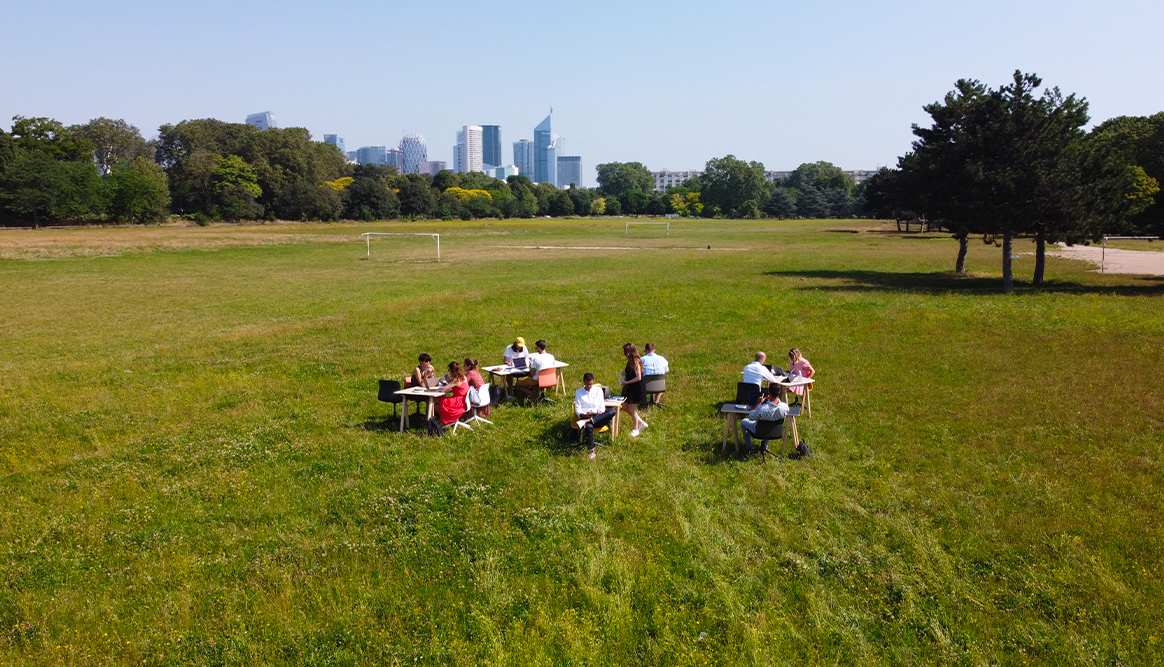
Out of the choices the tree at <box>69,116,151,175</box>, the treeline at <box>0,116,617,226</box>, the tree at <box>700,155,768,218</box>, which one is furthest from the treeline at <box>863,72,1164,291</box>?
the tree at <box>700,155,768,218</box>

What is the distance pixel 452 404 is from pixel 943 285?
28.0 meters

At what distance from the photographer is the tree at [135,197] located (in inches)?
3693

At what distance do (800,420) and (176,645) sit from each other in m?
9.74

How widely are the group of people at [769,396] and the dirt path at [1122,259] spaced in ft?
111

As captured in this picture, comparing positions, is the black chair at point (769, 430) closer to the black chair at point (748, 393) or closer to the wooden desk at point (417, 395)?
the black chair at point (748, 393)

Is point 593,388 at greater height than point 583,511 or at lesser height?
greater

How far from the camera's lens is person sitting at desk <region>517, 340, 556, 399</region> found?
13.9m

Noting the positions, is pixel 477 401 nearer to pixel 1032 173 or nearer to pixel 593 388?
pixel 593 388

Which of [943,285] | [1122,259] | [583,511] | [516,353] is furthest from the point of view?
[1122,259]

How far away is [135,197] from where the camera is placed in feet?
310

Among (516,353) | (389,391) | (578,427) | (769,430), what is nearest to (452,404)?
(389,391)

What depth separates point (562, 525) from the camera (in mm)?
8742

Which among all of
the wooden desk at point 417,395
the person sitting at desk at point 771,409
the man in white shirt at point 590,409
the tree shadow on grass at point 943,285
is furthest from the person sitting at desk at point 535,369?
the tree shadow on grass at point 943,285

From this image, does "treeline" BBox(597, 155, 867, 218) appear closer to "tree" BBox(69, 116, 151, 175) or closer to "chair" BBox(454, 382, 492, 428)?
"tree" BBox(69, 116, 151, 175)
